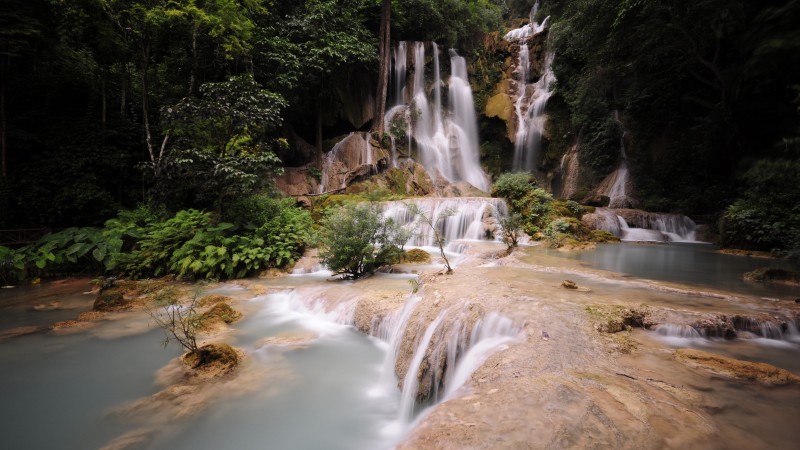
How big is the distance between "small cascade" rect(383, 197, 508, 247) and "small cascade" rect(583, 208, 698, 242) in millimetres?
4011

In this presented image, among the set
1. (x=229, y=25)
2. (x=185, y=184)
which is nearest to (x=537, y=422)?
(x=185, y=184)

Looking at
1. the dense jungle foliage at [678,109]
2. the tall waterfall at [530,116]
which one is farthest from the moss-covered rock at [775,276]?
the tall waterfall at [530,116]

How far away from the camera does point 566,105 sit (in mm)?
21328

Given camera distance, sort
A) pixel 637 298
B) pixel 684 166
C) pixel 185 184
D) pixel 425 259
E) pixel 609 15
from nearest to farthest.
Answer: pixel 637 298 → pixel 425 259 → pixel 185 184 → pixel 609 15 → pixel 684 166

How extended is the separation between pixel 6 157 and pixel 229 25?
9170 mm

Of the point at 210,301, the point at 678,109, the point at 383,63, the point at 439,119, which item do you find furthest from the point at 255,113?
the point at 678,109

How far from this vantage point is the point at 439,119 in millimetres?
23375

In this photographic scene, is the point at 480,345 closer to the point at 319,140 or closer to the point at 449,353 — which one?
the point at 449,353

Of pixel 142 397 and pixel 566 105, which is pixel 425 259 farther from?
pixel 566 105

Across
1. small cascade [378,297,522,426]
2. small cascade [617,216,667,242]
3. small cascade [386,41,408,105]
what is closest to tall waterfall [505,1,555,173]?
small cascade [386,41,408,105]

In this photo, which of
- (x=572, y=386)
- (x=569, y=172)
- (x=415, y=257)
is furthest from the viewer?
(x=569, y=172)

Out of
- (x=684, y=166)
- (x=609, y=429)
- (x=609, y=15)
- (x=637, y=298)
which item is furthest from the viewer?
(x=684, y=166)

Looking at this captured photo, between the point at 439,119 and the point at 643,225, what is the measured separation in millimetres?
14112

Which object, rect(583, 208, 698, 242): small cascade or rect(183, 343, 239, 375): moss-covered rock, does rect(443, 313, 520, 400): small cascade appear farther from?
rect(583, 208, 698, 242): small cascade
